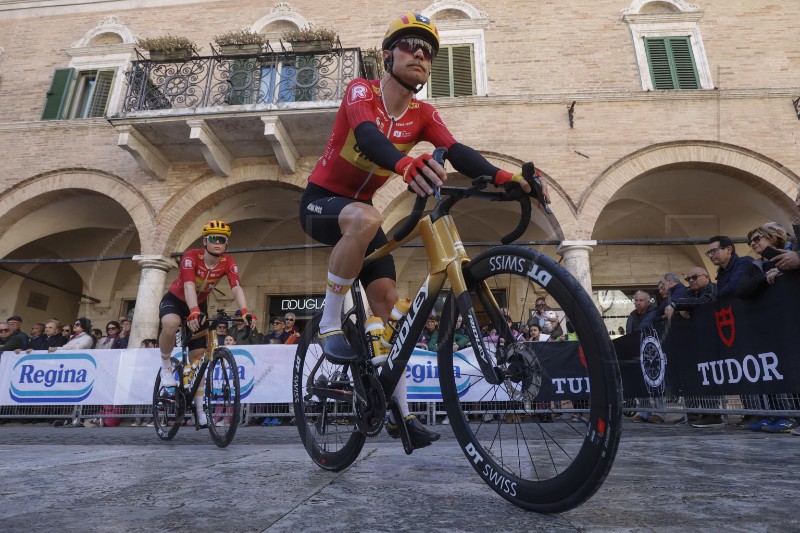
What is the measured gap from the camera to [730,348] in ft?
17.2

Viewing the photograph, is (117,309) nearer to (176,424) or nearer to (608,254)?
(176,424)

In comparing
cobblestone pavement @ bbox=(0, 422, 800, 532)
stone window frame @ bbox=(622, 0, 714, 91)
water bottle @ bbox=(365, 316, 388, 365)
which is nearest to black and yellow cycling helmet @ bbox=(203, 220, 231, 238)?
cobblestone pavement @ bbox=(0, 422, 800, 532)

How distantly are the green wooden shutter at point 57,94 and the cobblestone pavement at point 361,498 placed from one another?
13.6 metres

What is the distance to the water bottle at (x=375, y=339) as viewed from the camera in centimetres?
231

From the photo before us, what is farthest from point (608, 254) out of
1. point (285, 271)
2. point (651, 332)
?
point (285, 271)

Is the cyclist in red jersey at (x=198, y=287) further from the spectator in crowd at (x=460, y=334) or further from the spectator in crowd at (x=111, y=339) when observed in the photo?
the spectator in crowd at (x=111, y=339)

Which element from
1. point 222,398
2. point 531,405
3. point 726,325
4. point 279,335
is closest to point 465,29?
point 279,335

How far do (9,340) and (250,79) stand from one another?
24.5 feet

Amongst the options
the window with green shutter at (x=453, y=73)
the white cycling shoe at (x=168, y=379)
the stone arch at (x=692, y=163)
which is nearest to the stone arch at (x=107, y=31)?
the window with green shutter at (x=453, y=73)

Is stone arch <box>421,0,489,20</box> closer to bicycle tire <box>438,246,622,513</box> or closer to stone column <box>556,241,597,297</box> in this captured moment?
stone column <box>556,241,597,297</box>

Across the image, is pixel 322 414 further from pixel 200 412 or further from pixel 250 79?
pixel 250 79

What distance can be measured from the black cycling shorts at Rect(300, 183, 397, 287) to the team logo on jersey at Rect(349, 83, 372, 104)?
485 mm

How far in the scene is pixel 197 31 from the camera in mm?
13617

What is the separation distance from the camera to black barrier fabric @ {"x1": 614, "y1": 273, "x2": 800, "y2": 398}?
4.57 m
